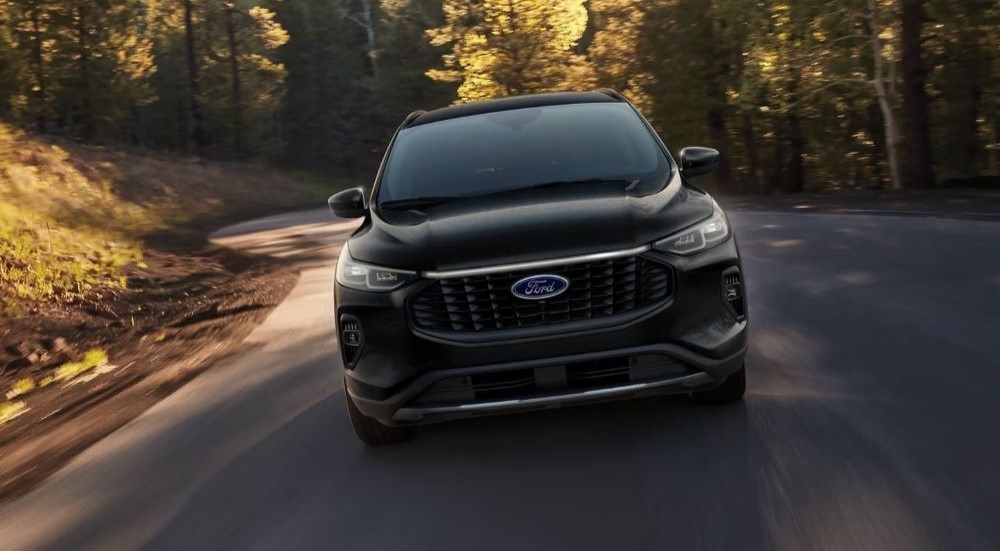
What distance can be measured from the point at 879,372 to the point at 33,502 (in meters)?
4.60

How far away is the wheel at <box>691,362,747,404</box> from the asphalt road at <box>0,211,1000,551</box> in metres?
0.06

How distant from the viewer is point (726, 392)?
209 inches

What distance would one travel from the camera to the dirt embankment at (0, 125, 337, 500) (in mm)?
→ 6875

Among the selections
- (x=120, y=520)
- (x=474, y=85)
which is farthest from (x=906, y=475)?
(x=474, y=85)

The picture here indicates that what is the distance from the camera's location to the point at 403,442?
17.6 ft

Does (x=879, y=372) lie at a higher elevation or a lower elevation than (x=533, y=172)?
lower

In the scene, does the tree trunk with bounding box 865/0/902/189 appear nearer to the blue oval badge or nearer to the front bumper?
the front bumper

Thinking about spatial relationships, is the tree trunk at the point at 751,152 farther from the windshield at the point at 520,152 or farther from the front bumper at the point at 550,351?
the front bumper at the point at 550,351

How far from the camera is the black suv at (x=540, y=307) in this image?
4.66 metres

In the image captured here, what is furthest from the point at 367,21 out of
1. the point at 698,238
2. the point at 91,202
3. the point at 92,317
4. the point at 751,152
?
the point at 698,238

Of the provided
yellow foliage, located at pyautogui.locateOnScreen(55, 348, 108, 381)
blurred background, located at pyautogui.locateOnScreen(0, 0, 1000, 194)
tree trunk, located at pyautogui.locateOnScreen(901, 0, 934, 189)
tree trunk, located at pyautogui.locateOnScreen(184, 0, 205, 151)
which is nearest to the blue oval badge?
yellow foliage, located at pyautogui.locateOnScreen(55, 348, 108, 381)

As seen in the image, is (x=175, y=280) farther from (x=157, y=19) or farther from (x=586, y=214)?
(x=157, y=19)

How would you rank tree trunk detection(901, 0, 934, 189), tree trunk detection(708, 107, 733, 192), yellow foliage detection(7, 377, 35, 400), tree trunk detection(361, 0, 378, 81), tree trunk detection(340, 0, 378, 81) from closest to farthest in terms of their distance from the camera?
1. yellow foliage detection(7, 377, 35, 400)
2. tree trunk detection(901, 0, 934, 189)
3. tree trunk detection(708, 107, 733, 192)
4. tree trunk detection(361, 0, 378, 81)
5. tree trunk detection(340, 0, 378, 81)

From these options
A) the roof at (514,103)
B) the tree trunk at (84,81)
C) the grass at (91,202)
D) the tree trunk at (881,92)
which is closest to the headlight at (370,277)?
the roof at (514,103)
